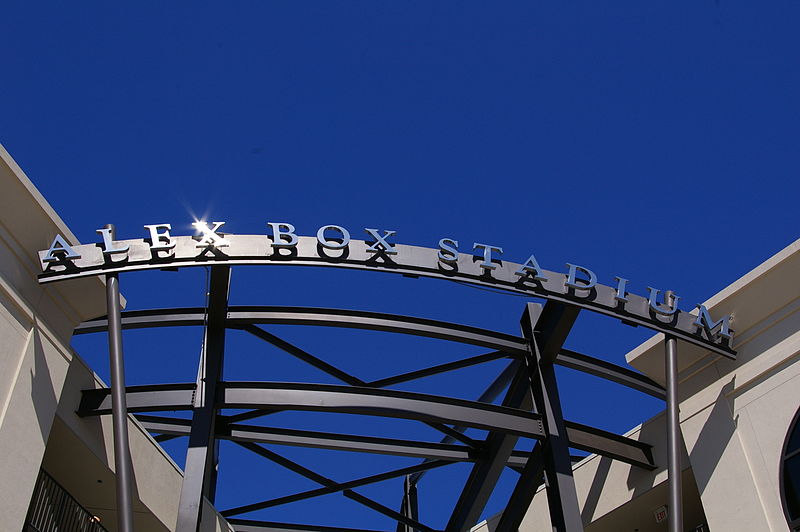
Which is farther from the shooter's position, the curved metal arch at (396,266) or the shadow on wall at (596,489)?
the shadow on wall at (596,489)

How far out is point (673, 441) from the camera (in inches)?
656

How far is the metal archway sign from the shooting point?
16859 millimetres

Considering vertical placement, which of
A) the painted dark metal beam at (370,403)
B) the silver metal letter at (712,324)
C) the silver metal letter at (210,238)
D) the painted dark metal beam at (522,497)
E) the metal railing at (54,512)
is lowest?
the metal railing at (54,512)

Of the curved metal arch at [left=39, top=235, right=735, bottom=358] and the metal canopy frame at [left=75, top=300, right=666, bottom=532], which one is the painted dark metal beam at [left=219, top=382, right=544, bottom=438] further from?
the curved metal arch at [left=39, top=235, right=735, bottom=358]

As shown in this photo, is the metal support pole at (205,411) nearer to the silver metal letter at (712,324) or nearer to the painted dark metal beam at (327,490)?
the painted dark metal beam at (327,490)

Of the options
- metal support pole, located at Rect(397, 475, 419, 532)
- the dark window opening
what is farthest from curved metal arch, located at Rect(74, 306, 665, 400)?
metal support pole, located at Rect(397, 475, 419, 532)

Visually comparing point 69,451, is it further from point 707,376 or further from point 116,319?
point 707,376

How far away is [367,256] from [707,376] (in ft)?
26.1

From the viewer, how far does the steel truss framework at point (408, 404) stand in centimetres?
1744

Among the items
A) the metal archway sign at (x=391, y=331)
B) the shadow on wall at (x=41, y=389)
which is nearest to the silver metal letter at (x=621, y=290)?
the metal archway sign at (x=391, y=331)

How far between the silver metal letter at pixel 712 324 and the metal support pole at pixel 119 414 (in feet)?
37.9

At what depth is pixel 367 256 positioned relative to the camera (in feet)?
58.2

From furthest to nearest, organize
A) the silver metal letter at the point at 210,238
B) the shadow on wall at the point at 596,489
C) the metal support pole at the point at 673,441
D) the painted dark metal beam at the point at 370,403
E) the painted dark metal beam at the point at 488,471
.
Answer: the shadow on wall at the point at 596,489 < the painted dark metal beam at the point at 488,471 < the painted dark metal beam at the point at 370,403 < the silver metal letter at the point at 210,238 < the metal support pole at the point at 673,441

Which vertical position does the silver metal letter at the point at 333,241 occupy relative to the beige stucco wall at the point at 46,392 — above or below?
above
